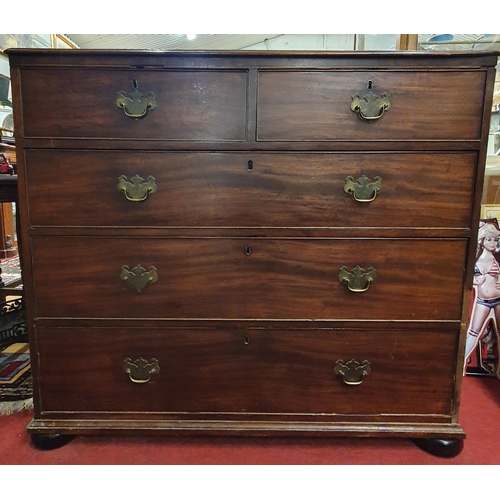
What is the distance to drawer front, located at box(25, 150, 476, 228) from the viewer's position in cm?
103

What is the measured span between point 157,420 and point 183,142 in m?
0.86

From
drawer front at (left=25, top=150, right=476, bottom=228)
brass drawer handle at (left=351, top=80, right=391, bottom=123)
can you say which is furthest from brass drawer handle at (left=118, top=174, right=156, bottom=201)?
brass drawer handle at (left=351, top=80, right=391, bottom=123)

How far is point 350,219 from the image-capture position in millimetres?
1048

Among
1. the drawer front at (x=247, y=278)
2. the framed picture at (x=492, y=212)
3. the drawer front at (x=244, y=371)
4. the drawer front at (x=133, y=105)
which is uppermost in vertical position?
the drawer front at (x=133, y=105)

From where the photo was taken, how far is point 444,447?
1.13m

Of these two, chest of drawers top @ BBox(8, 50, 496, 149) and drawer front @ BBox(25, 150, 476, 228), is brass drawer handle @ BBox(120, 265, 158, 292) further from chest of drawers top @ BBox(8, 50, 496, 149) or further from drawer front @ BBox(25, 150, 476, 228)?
chest of drawers top @ BBox(8, 50, 496, 149)

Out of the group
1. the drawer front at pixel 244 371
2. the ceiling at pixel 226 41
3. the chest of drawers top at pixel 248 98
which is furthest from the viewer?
the ceiling at pixel 226 41

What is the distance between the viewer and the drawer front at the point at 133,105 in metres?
1.00

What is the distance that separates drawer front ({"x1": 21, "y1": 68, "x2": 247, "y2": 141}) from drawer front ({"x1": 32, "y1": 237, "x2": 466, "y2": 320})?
0.31 meters

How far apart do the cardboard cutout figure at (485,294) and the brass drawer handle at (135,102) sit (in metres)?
1.40

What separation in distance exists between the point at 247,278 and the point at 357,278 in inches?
12.9

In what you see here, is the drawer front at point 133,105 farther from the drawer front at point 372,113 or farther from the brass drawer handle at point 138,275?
the brass drawer handle at point 138,275

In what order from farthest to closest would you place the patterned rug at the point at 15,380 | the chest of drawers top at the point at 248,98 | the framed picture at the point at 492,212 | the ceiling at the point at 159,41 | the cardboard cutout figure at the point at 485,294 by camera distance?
the ceiling at the point at 159,41, the framed picture at the point at 492,212, the cardboard cutout figure at the point at 485,294, the patterned rug at the point at 15,380, the chest of drawers top at the point at 248,98

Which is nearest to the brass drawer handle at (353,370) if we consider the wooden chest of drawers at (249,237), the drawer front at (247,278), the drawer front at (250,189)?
the wooden chest of drawers at (249,237)
